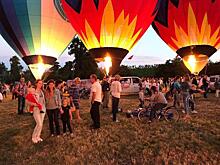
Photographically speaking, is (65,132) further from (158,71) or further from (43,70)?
(158,71)

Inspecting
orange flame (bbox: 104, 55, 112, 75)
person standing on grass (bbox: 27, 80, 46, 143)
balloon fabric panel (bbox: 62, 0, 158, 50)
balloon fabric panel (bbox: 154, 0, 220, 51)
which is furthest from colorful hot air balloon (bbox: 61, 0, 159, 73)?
person standing on grass (bbox: 27, 80, 46, 143)

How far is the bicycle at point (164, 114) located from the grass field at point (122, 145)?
0.44m

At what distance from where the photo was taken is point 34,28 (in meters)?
13.7

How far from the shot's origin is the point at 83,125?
24.9 feet

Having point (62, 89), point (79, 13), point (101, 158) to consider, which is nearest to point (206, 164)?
point (101, 158)

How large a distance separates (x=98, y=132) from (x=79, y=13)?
5564 millimetres

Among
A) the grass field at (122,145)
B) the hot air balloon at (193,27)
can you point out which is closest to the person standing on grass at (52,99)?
the grass field at (122,145)

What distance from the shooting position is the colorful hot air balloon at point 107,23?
1028 centimetres

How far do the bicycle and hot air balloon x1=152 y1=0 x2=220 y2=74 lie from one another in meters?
5.82

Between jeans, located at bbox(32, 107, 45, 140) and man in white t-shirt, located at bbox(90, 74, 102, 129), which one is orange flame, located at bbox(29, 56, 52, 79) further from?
jeans, located at bbox(32, 107, 45, 140)

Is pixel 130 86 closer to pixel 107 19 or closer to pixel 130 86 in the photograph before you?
pixel 130 86

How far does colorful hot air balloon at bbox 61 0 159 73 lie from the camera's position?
10.3 meters

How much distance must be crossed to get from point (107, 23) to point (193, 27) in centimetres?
490

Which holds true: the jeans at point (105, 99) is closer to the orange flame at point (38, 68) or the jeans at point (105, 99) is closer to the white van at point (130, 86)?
the orange flame at point (38, 68)
